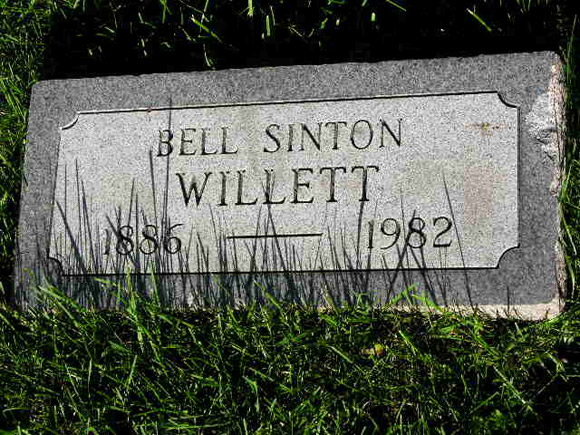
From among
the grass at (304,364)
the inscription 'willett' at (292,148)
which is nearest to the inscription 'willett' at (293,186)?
the inscription 'willett' at (292,148)

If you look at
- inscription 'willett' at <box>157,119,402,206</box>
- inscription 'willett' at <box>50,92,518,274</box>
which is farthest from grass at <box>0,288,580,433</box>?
inscription 'willett' at <box>157,119,402,206</box>

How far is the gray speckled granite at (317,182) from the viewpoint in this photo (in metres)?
3.11

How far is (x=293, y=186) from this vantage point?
3.27 m

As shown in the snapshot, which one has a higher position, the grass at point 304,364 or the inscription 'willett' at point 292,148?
the inscription 'willett' at point 292,148

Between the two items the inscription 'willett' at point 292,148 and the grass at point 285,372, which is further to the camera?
the inscription 'willett' at point 292,148

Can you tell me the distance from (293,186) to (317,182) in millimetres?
92

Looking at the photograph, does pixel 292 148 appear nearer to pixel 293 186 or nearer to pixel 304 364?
pixel 293 186

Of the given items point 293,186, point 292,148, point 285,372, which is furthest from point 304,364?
point 292,148

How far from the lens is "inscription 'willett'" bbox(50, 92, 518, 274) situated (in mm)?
3146

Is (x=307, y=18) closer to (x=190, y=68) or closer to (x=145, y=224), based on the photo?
(x=190, y=68)

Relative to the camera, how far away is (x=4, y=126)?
12.6 ft

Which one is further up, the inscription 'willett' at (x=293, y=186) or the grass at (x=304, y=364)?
the inscription 'willett' at (x=293, y=186)

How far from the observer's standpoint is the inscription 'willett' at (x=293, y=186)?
315 cm

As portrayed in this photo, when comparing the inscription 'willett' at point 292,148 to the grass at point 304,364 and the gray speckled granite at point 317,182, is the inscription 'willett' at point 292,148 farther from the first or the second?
the grass at point 304,364
